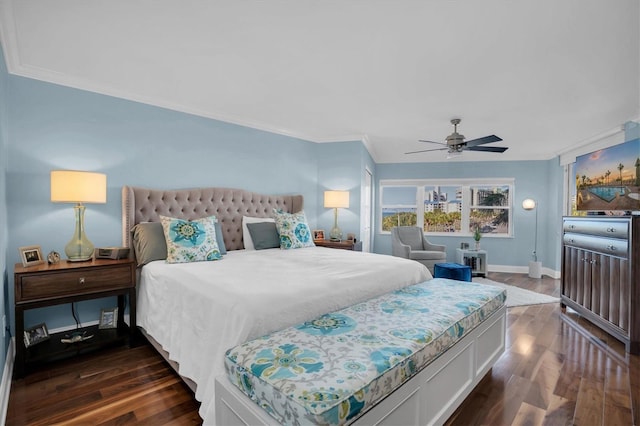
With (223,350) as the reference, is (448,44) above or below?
above

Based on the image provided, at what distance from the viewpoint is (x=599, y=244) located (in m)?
3.13

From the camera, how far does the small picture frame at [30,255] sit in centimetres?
238

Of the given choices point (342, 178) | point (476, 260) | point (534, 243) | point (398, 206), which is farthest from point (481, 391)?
point (534, 243)

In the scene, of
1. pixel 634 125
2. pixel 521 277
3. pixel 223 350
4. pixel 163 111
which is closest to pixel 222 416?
pixel 223 350

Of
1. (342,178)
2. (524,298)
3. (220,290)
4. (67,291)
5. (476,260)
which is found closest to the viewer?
(220,290)

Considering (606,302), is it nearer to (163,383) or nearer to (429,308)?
(429,308)

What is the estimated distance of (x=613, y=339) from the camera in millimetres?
2975

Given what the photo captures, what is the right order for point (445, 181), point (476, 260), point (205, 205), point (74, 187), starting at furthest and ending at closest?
point (445, 181), point (476, 260), point (205, 205), point (74, 187)

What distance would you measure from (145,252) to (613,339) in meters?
4.49

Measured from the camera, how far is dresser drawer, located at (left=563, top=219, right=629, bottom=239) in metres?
2.81

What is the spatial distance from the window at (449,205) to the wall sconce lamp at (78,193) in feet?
17.1

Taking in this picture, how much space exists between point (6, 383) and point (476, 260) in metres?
6.26

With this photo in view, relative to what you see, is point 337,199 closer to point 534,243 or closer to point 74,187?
point 74,187

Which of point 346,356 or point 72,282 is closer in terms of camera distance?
point 346,356
